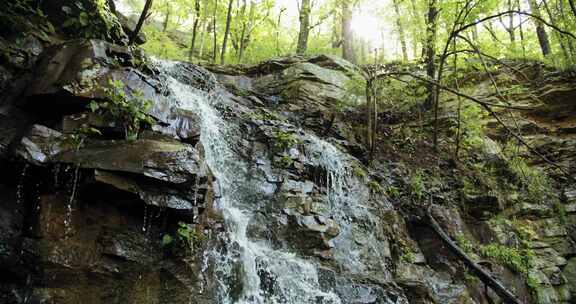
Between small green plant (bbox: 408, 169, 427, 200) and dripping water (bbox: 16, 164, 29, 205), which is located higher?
small green plant (bbox: 408, 169, 427, 200)

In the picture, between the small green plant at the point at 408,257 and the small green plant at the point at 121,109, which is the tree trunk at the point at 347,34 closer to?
the small green plant at the point at 408,257

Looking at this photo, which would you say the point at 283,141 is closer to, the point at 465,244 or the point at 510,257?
the point at 465,244

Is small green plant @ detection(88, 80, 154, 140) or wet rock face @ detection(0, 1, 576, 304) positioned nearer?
wet rock face @ detection(0, 1, 576, 304)

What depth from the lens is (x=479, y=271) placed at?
22.9ft

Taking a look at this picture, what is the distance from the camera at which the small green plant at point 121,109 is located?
473 centimetres

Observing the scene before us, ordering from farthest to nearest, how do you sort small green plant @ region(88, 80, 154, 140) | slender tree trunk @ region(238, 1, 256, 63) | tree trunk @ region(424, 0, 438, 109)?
slender tree trunk @ region(238, 1, 256, 63) → tree trunk @ region(424, 0, 438, 109) → small green plant @ region(88, 80, 154, 140)

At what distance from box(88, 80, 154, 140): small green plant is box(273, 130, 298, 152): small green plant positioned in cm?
311

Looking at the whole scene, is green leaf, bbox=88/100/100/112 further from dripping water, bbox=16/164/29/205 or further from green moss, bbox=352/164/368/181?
green moss, bbox=352/164/368/181

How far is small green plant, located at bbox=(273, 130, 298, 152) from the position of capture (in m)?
7.52

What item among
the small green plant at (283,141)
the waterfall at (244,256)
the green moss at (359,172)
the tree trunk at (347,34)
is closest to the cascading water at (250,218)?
the waterfall at (244,256)

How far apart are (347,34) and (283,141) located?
10.3m

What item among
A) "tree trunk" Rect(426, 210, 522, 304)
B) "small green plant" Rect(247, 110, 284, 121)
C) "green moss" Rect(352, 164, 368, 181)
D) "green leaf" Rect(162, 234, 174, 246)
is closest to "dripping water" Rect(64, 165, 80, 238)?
"green leaf" Rect(162, 234, 174, 246)

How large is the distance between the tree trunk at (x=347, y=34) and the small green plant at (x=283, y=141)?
30.2 feet

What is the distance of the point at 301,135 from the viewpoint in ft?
26.7
